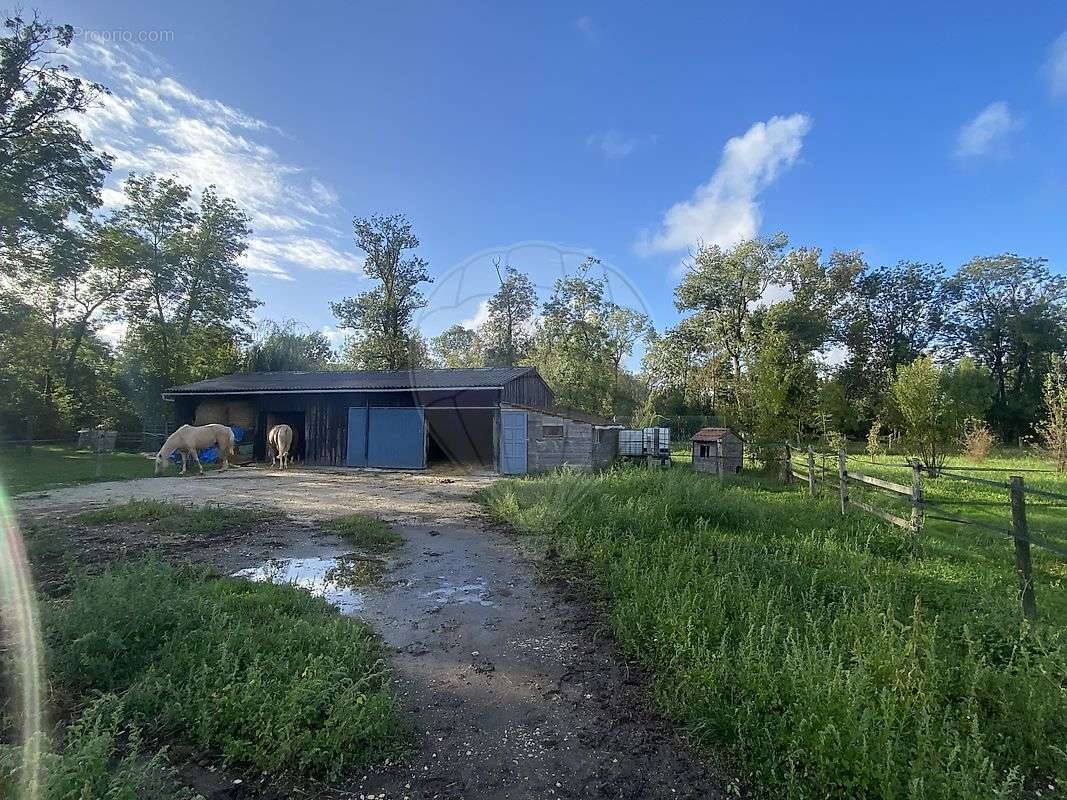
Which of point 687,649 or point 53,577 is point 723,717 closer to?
point 687,649

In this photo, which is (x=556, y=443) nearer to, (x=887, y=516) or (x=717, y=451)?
(x=717, y=451)

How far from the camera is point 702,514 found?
6.98 m

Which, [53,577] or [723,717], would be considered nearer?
[723,717]

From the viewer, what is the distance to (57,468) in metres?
14.6

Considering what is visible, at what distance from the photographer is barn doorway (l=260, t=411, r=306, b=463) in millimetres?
17672

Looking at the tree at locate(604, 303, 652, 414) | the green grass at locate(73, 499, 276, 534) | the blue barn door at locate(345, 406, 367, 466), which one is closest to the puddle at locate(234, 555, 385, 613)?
the green grass at locate(73, 499, 276, 534)

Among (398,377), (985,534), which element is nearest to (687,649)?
(985,534)

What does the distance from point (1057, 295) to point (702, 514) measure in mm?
46026

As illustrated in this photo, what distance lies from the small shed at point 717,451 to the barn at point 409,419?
121 inches

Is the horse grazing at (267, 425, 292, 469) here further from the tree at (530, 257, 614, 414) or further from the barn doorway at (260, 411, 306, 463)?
the tree at (530, 257, 614, 414)

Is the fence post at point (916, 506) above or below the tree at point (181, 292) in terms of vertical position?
below

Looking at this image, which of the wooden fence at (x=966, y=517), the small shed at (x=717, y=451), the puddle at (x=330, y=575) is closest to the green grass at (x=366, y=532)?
the puddle at (x=330, y=575)

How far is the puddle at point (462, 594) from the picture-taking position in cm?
450

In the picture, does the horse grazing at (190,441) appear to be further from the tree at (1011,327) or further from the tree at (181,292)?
the tree at (1011,327)
